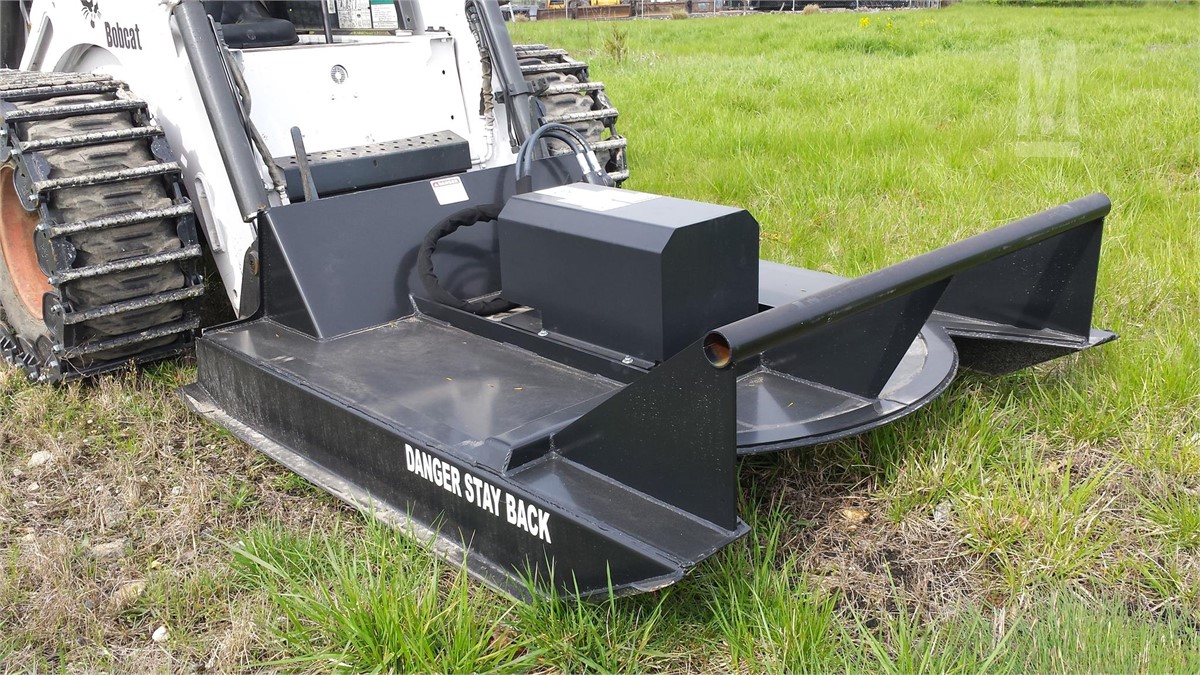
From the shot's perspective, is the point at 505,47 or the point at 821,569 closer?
the point at 821,569

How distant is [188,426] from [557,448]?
1.51 m

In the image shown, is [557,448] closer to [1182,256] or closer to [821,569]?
[821,569]

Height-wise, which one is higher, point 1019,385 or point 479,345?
point 479,345

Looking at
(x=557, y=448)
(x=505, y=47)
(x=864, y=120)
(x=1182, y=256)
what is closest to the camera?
(x=557, y=448)

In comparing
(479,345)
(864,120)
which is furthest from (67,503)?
(864,120)

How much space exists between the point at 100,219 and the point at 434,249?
966mm

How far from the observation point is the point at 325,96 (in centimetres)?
338

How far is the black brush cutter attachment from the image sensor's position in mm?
1965

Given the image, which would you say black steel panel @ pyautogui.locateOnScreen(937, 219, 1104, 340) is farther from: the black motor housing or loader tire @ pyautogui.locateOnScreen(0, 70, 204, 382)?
loader tire @ pyautogui.locateOnScreen(0, 70, 204, 382)

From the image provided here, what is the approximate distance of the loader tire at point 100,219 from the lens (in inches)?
119
